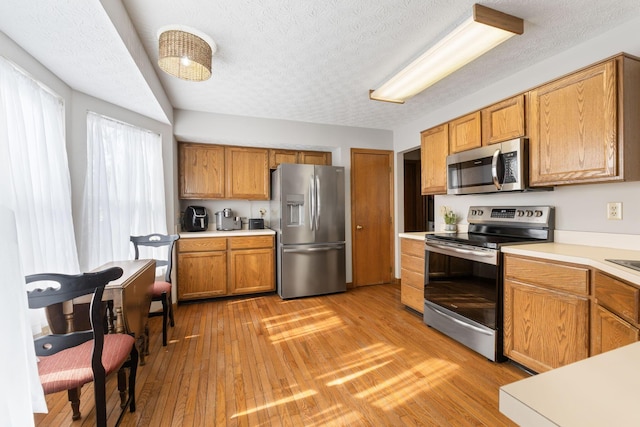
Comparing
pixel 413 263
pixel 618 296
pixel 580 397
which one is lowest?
pixel 413 263

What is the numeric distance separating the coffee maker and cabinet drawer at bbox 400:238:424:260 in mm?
2367

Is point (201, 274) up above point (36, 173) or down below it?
below

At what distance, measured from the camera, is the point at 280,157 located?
4.05 meters

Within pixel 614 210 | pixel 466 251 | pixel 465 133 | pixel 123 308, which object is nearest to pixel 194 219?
pixel 123 308

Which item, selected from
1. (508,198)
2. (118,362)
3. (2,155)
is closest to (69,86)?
(2,155)

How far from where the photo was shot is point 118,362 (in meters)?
1.38

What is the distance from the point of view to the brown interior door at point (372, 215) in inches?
162

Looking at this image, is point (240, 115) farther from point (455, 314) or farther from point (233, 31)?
point (455, 314)

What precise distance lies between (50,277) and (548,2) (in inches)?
117

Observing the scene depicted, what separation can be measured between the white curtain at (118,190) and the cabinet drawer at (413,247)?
8.96 ft

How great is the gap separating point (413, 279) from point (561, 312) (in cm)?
137

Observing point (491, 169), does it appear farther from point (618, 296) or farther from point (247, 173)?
point (247, 173)

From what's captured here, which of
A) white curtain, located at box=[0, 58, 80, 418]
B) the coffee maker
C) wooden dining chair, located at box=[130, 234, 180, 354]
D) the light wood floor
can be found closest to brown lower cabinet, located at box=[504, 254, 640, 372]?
the light wood floor

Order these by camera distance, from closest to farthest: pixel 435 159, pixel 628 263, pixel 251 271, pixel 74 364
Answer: pixel 74 364 < pixel 628 263 < pixel 435 159 < pixel 251 271
